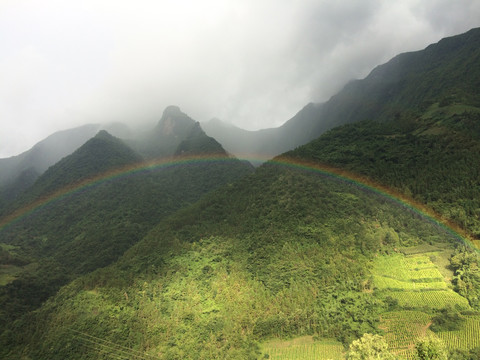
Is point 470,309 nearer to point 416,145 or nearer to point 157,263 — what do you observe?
point 416,145

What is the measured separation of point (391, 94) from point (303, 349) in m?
101

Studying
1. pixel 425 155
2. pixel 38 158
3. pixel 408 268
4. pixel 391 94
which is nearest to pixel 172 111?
pixel 38 158

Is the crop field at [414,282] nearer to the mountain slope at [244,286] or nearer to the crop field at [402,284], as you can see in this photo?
the crop field at [402,284]

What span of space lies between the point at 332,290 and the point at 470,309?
49.6ft

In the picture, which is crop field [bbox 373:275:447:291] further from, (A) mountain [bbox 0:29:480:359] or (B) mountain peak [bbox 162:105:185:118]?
(B) mountain peak [bbox 162:105:185:118]

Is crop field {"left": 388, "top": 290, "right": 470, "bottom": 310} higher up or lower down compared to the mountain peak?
lower down

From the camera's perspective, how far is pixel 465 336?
102ft

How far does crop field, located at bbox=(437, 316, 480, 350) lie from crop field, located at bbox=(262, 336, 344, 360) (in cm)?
1097

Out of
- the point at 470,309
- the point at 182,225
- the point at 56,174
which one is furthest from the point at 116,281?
the point at 56,174

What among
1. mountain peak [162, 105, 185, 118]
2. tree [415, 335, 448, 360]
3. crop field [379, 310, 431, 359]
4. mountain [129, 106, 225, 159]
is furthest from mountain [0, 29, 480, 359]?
mountain peak [162, 105, 185, 118]

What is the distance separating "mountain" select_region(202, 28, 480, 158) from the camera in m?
81.7

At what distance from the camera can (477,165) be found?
45.7 meters

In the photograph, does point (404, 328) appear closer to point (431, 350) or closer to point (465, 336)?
point (465, 336)

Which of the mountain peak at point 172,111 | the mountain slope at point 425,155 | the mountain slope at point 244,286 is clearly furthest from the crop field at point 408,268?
the mountain peak at point 172,111
